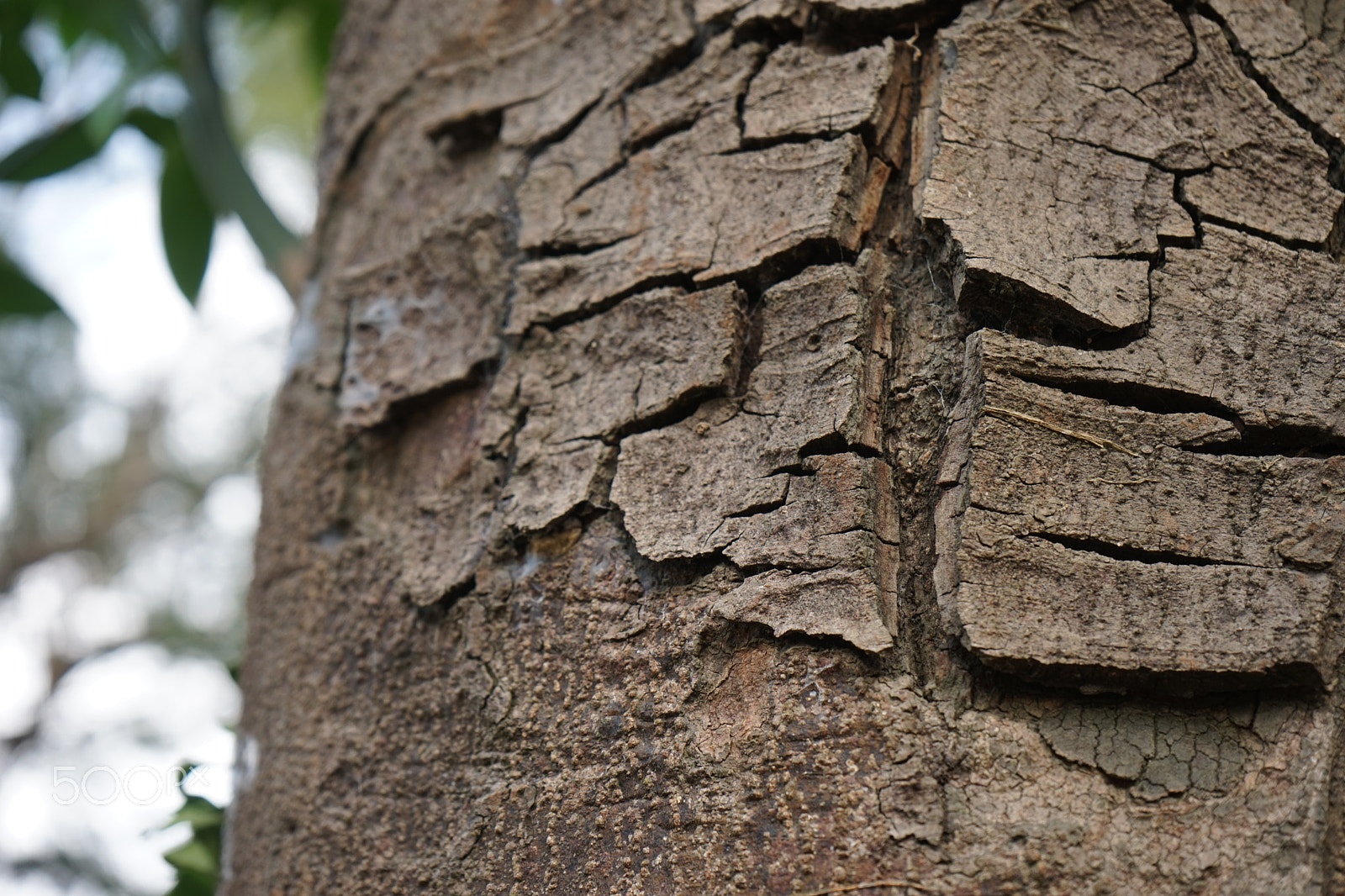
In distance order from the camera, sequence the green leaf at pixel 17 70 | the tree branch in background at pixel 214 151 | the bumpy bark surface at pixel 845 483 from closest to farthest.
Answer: the bumpy bark surface at pixel 845 483 → the tree branch in background at pixel 214 151 → the green leaf at pixel 17 70

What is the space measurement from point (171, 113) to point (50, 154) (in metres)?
0.28

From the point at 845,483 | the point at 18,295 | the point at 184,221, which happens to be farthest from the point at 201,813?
the point at 18,295

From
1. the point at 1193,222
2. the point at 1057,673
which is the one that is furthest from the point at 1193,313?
the point at 1057,673

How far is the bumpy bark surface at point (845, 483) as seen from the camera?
66 cm

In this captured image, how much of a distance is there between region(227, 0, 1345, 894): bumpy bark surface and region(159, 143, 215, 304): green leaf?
102cm

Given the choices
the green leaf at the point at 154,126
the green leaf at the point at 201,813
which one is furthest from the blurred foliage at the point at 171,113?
the green leaf at the point at 201,813

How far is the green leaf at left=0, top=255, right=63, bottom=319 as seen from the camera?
2225 mm

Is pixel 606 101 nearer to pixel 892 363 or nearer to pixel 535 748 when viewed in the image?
pixel 892 363

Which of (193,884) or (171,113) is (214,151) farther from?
→ (193,884)

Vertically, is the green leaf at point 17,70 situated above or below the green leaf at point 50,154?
above

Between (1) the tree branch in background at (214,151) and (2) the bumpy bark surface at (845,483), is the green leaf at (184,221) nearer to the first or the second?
(1) the tree branch in background at (214,151)

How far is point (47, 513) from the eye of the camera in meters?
5.95

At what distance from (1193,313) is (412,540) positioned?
0.71m

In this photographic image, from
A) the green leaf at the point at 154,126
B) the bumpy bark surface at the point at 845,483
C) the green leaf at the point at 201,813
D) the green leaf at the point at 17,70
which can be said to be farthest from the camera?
the green leaf at the point at 17,70
